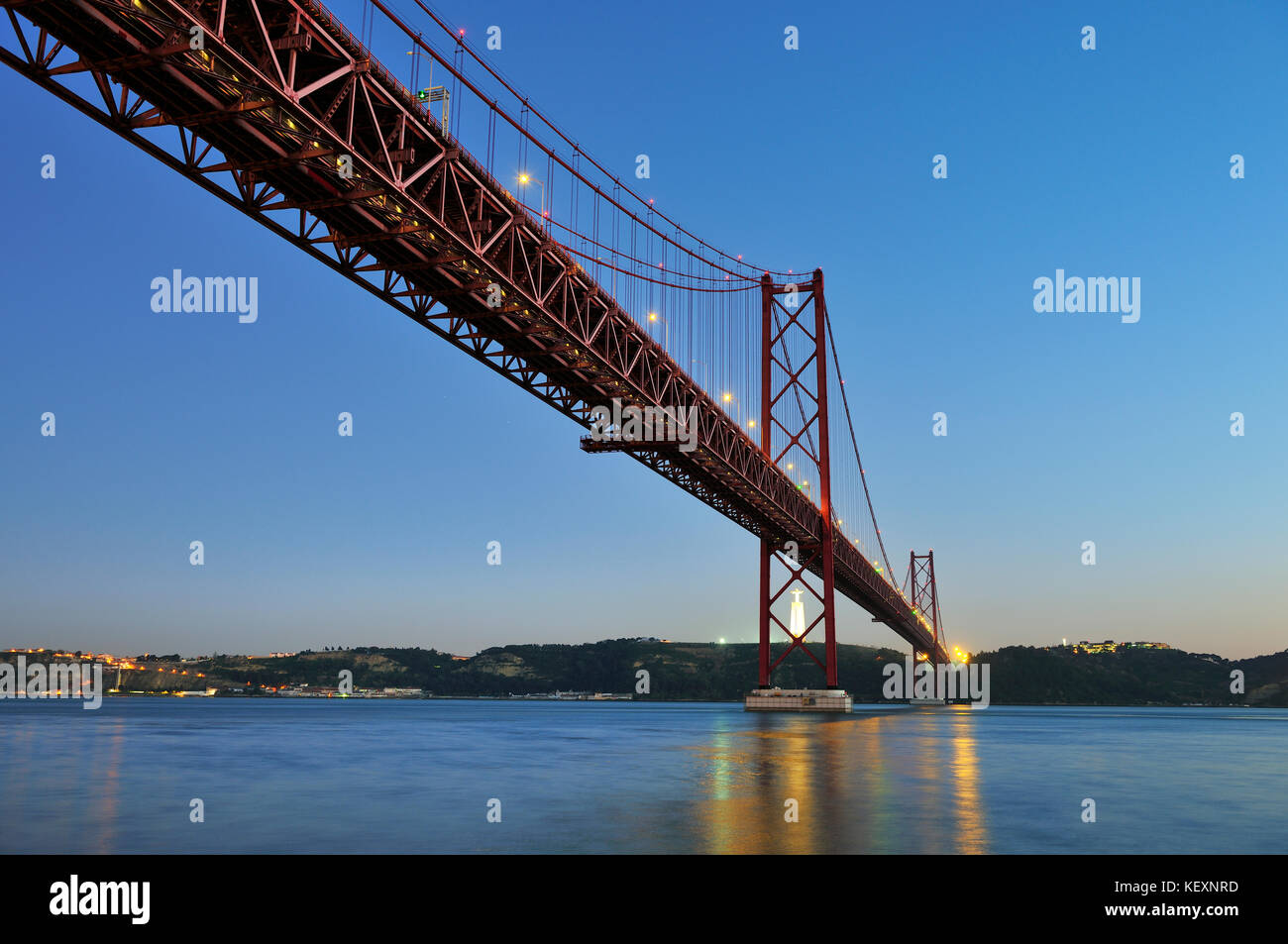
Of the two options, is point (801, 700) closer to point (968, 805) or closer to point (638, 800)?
point (968, 805)

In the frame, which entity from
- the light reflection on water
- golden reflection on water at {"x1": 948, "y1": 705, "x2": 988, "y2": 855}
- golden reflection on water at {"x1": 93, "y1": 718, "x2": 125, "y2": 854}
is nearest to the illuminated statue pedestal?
the light reflection on water

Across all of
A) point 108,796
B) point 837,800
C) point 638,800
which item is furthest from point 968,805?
point 108,796

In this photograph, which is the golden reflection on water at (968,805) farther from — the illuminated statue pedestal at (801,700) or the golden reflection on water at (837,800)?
the illuminated statue pedestal at (801,700)

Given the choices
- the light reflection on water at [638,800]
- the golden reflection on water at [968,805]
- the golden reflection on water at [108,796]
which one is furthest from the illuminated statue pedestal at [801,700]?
the golden reflection on water at [108,796]

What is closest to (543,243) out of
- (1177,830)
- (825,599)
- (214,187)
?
(214,187)
